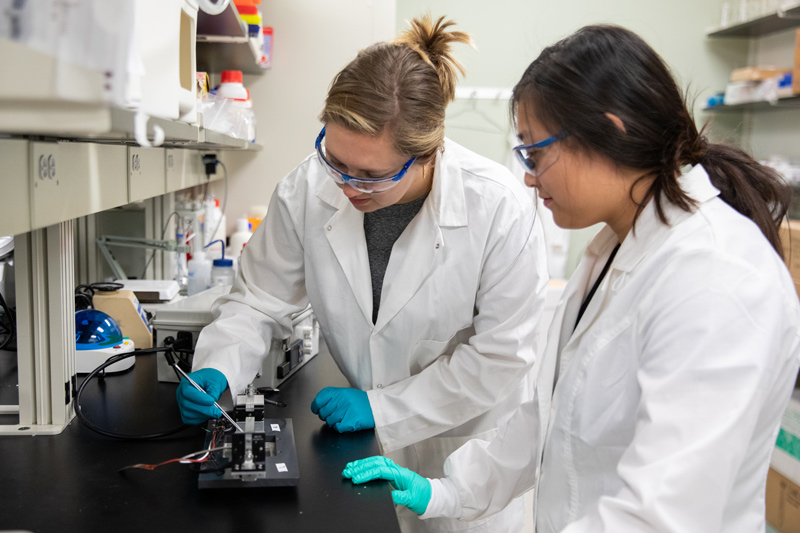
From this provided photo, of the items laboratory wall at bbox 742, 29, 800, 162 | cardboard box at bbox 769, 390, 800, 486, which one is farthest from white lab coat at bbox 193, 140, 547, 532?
laboratory wall at bbox 742, 29, 800, 162

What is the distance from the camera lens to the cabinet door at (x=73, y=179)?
85 centimetres

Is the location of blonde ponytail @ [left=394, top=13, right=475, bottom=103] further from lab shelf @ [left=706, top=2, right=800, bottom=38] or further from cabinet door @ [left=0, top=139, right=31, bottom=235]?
lab shelf @ [left=706, top=2, right=800, bottom=38]

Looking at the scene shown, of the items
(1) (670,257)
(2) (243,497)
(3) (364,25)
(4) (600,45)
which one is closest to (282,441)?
(2) (243,497)

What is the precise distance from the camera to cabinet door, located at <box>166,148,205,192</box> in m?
1.76

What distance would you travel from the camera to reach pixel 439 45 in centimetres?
142

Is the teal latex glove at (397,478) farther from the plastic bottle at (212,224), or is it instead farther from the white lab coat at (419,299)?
the plastic bottle at (212,224)

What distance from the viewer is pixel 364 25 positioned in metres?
2.97

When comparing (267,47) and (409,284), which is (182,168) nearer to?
(409,284)

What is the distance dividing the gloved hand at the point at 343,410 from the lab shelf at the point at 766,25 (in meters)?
3.18

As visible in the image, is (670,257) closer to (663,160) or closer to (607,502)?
(663,160)

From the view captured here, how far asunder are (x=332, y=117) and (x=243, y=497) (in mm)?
712

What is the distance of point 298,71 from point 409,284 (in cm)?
179

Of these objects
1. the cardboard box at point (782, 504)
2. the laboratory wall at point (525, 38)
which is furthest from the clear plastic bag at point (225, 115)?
the cardboard box at point (782, 504)

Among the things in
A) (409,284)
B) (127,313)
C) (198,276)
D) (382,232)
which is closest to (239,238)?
(198,276)
